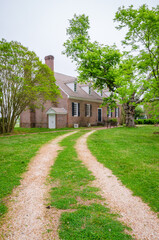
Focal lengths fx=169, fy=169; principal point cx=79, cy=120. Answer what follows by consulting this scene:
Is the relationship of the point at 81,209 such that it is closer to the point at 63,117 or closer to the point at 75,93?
the point at 63,117

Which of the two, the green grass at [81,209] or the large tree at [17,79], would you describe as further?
the large tree at [17,79]

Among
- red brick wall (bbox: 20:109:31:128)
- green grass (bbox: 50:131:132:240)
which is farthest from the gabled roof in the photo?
green grass (bbox: 50:131:132:240)

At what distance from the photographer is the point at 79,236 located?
292 centimetres

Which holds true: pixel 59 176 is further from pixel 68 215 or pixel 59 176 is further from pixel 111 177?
pixel 68 215

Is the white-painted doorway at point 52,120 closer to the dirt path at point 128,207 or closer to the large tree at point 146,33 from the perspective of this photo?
the large tree at point 146,33

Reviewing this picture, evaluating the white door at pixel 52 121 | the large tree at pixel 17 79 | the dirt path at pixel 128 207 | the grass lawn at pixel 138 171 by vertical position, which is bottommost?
the dirt path at pixel 128 207

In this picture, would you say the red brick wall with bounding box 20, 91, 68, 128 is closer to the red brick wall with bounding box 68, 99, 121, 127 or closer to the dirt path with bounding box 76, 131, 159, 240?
the red brick wall with bounding box 68, 99, 121, 127

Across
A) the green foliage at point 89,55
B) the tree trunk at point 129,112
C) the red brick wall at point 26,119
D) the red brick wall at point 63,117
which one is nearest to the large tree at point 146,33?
the green foliage at point 89,55

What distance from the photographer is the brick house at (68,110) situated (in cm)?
2388

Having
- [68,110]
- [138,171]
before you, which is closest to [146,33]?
[138,171]

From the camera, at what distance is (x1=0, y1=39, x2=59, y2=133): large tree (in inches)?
634

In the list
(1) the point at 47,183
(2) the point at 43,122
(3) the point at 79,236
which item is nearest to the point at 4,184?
(1) the point at 47,183

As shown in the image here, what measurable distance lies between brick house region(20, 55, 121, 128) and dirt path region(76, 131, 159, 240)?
672 inches

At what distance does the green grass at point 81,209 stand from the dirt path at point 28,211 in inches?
11.6
